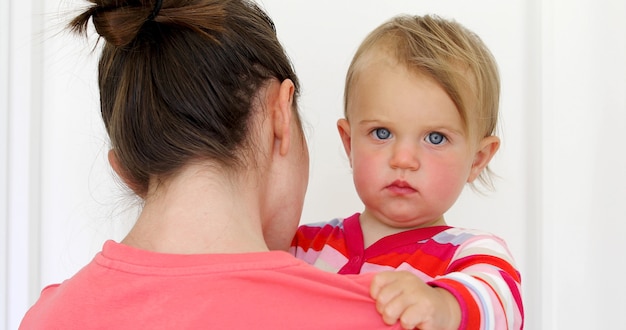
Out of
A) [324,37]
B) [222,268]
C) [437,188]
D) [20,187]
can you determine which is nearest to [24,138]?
[20,187]

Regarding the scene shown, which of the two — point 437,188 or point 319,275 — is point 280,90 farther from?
point 437,188

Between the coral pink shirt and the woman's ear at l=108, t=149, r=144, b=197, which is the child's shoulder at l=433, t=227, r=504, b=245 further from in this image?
the woman's ear at l=108, t=149, r=144, b=197

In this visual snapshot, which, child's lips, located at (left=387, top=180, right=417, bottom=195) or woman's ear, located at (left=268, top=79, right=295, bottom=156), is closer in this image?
woman's ear, located at (left=268, top=79, right=295, bottom=156)

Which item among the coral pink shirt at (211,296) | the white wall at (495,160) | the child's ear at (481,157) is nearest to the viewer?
the coral pink shirt at (211,296)

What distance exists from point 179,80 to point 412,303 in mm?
358

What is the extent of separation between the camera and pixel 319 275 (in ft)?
2.83

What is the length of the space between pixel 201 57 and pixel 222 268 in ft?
0.78

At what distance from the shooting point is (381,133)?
137 centimetres

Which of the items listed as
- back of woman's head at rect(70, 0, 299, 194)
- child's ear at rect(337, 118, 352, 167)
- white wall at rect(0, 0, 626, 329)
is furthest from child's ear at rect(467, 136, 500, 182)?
back of woman's head at rect(70, 0, 299, 194)

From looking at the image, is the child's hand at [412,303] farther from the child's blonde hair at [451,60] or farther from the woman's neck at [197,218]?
the child's blonde hair at [451,60]

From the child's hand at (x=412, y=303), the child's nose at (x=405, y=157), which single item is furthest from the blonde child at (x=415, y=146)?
the child's hand at (x=412, y=303)

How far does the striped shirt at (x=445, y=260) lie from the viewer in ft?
3.41

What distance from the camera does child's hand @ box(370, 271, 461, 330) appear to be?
887mm

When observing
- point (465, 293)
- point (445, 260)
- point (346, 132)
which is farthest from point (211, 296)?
point (346, 132)
